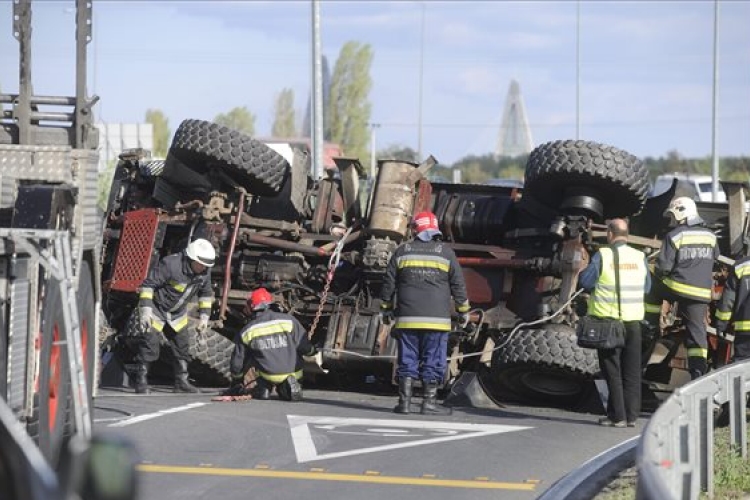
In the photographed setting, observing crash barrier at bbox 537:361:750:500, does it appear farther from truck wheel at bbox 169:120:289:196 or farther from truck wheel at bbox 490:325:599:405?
truck wheel at bbox 169:120:289:196

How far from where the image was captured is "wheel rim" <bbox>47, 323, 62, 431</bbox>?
7.58 metres

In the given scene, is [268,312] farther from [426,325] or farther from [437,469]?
[437,469]

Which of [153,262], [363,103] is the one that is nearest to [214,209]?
[153,262]

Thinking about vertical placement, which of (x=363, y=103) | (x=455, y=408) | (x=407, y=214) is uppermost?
(x=363, y=103)

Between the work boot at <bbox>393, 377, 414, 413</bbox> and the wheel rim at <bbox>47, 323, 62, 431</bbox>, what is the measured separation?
539cm

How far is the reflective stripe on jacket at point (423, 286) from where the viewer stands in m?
13.0

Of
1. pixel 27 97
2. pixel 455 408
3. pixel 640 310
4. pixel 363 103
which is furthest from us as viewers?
pixel 363 103

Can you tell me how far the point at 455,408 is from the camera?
532 inches

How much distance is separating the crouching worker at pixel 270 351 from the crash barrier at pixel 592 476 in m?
3.79

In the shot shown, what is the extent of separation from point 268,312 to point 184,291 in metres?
1.06

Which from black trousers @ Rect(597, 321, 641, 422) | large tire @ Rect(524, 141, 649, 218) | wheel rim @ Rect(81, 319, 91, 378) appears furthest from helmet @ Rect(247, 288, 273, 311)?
wheel rim @ Rect(81, 319, 91, 378)

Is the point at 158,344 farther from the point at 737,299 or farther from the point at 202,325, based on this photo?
the point at 737,299

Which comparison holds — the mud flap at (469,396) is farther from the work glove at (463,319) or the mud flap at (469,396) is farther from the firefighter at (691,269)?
the firefighter at (691,269)

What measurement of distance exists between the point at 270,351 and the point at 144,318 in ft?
4.60
